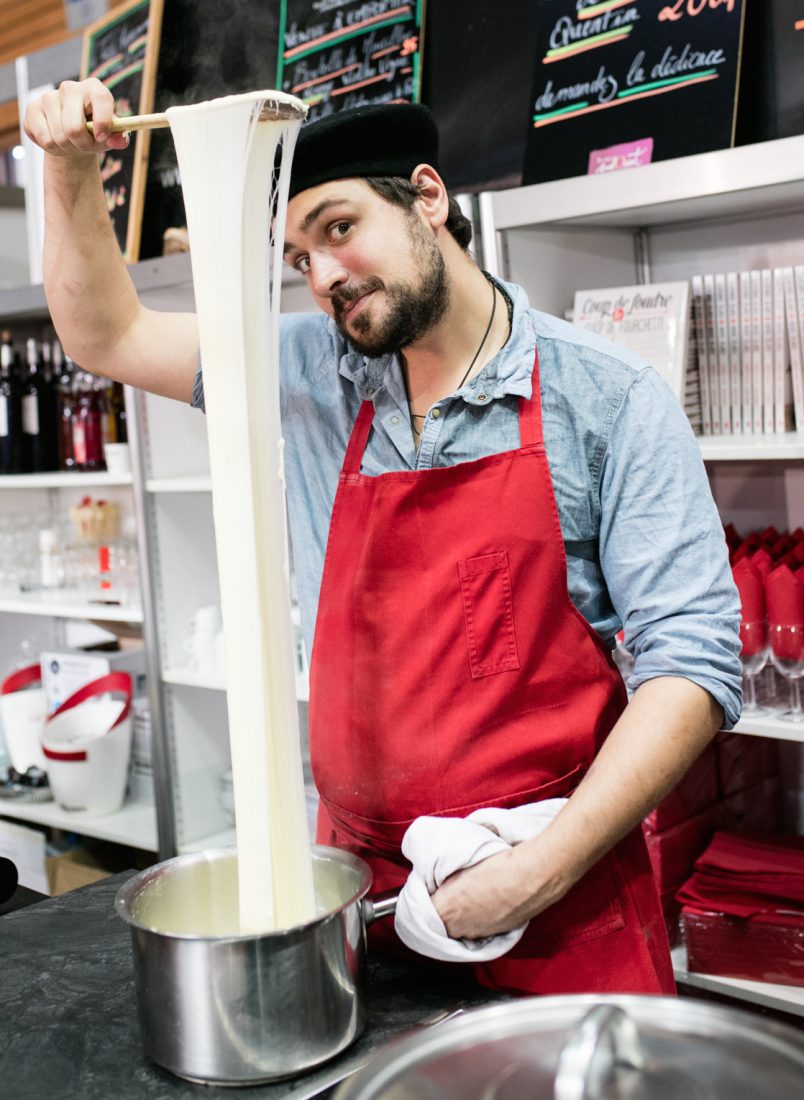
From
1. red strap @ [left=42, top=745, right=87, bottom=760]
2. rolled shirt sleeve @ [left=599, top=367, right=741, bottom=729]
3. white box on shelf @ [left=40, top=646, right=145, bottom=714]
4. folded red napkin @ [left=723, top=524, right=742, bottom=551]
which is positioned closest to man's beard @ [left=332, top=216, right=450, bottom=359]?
rolled shirt sleeve @ [left=599, top=367, right=741, bottom=729]

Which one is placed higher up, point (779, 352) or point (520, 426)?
point (779, 352)

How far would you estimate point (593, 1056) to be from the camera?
665 millimetres

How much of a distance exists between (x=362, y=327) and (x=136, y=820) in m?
2.57

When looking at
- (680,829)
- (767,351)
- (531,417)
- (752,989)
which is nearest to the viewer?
(531,417)

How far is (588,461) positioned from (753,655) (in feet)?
3.40

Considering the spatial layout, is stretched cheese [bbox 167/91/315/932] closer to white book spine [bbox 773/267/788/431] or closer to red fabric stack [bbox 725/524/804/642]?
red fabric stack [bbox 725/524/804/642]

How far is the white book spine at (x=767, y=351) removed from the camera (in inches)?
95.4

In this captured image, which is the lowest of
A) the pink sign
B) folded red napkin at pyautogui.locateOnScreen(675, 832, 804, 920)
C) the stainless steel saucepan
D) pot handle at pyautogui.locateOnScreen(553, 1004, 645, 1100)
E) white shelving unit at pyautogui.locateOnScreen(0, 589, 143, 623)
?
folded red napkin at pyautogui.locateOnScreen(675, 832, 804, 920)

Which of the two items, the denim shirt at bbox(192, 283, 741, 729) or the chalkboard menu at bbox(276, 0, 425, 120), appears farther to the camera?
the chalkboard menu at bbox(276, 0, 425, 120)

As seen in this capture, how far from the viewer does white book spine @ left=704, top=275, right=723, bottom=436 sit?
98.3 inches

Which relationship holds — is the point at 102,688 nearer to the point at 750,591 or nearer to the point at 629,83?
the point at 750,591

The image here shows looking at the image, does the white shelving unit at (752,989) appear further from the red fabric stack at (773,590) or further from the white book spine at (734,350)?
the white book spine at (734,350)

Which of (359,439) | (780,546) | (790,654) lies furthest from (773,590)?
(359,439)

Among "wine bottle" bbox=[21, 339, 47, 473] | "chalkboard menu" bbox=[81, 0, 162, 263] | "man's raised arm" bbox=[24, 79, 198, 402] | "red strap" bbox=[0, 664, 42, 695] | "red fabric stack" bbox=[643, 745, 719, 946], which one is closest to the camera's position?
"man's raised arm" bbox=[24, 79, 198, 402]
